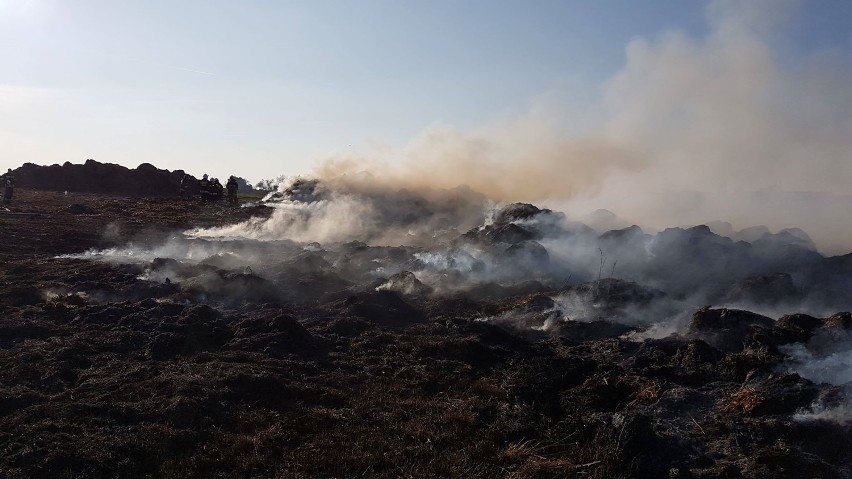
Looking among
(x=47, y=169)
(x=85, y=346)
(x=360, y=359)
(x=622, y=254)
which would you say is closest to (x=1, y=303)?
(x=85, y=346)

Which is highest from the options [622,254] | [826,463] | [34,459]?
[622,254]

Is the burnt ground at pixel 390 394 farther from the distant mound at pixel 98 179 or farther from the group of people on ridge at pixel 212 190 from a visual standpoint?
the distant mound at pixel 98 179

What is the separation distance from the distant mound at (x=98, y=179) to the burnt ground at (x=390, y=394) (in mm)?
47276

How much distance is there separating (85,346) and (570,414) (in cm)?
1157

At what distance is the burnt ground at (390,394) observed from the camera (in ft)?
27.1

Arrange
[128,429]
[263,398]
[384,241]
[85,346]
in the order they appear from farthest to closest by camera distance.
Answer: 1. [384,241]
2. [85,346]
3. [263,398]
4. [128,429]

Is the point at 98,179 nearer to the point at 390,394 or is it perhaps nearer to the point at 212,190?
the point at 212,190

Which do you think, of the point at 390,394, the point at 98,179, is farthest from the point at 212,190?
the point at 390,394

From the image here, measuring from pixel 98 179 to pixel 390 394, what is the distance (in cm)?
6375

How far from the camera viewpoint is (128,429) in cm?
943

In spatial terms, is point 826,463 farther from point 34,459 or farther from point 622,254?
point 622,254

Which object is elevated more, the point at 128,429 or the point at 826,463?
the point at 826,463

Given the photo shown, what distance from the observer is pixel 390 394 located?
39.1ft

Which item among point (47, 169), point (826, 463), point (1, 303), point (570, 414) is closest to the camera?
point (826, 463)
